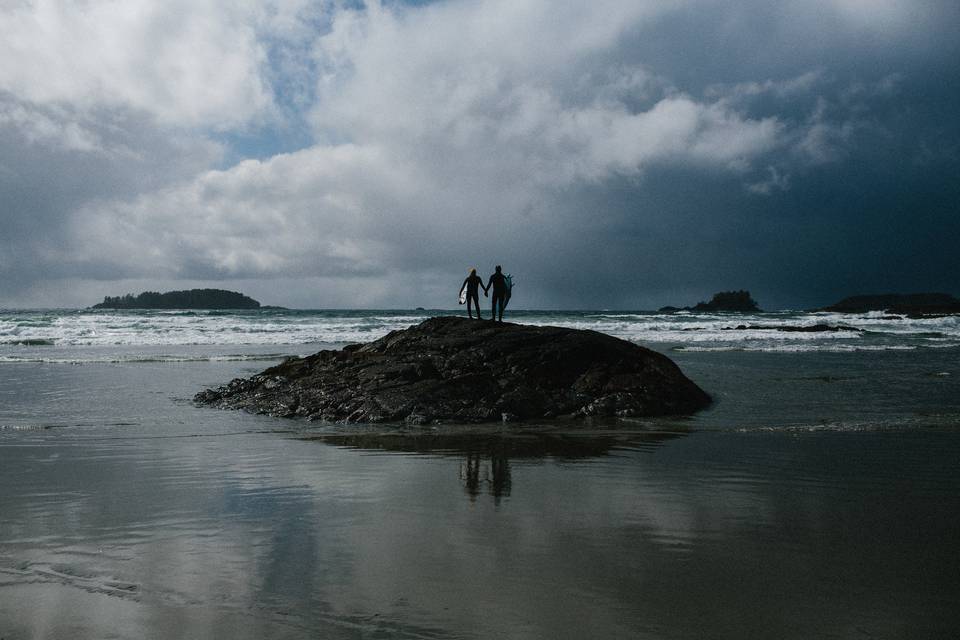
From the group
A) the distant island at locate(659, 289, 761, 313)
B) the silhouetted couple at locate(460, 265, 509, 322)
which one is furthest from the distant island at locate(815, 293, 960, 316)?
the silhouetted couple at locate(460, 265, 509, 322)

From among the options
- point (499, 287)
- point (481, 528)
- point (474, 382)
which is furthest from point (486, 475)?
point (499, 287)

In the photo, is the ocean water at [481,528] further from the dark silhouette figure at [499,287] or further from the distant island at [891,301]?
the distant island at [891,301]

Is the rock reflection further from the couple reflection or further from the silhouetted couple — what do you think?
the silhouetted couple

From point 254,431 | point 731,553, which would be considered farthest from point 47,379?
point 731,553

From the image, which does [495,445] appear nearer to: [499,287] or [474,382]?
[474,382]

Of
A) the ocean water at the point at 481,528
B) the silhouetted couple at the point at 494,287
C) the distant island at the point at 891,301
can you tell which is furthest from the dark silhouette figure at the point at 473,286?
the distant island at the point at 891,301

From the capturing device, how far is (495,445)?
28.0 ft

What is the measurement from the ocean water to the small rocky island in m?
0.84

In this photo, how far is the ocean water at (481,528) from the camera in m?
3.39

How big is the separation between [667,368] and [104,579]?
10778mm

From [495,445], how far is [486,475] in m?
1.88

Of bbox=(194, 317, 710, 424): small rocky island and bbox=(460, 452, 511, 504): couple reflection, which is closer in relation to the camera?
bbox=(460, 452, 511, 504): couple reflection

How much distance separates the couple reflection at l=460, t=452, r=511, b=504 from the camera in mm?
5969

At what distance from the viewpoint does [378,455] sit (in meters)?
7.83
